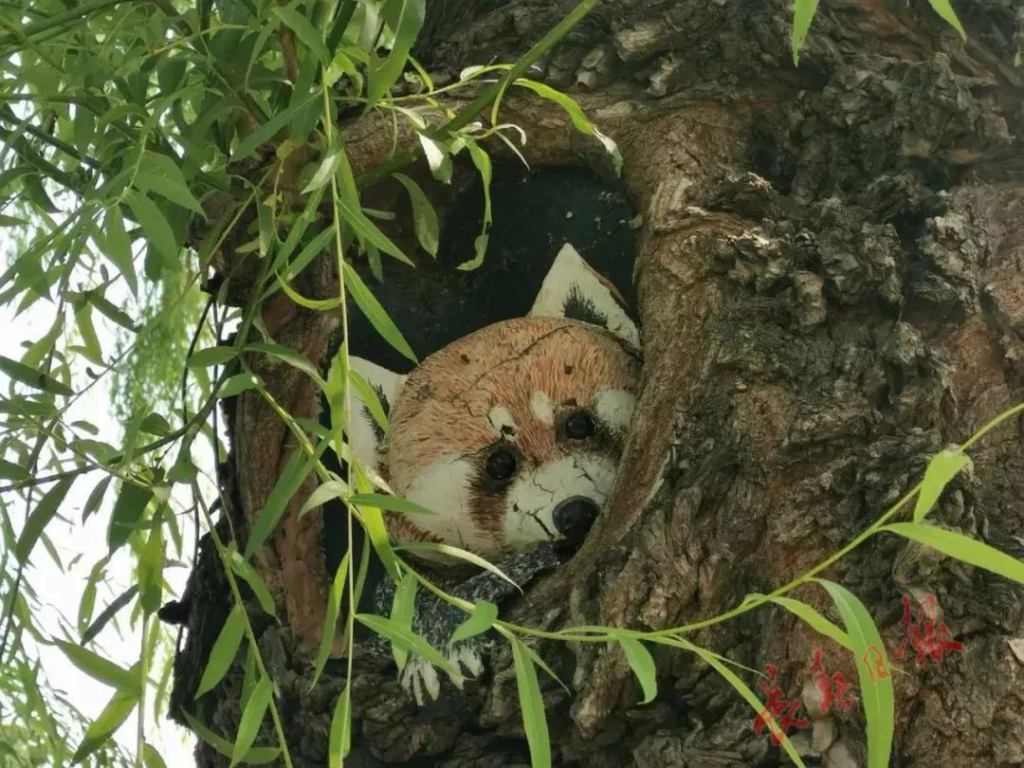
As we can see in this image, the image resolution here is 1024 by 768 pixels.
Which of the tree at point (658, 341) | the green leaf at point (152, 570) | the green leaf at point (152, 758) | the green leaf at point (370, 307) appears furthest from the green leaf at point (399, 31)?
the green leaf at point (152, 758)

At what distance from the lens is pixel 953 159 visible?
1.24m

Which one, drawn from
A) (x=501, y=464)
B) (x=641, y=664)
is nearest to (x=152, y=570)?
(x=641, y=664)

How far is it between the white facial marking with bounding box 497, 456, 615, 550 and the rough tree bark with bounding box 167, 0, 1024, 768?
0.15 metres

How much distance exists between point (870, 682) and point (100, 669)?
51 cm

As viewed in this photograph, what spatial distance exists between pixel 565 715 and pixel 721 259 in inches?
17.9

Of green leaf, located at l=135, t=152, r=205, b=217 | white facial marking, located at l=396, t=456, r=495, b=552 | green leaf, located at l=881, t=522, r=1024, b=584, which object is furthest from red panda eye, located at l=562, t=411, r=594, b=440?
green leaf, located at l=881, t=522, r=1024, b=584

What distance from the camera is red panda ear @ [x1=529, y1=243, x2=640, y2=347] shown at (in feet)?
4.87

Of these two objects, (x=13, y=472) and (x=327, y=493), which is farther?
(x=13, y=472)

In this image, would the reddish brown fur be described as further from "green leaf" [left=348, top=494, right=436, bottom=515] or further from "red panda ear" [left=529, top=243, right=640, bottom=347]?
"green leaf" [left=348, top=494, right=436, bottom=515]

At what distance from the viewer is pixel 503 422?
4.66ft

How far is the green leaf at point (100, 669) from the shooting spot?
0.86 metres

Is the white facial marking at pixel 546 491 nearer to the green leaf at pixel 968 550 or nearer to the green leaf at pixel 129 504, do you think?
the green leaf at pixel 129 504

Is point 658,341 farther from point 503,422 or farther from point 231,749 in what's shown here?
point 231,749

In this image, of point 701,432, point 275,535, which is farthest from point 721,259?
point 275,535
